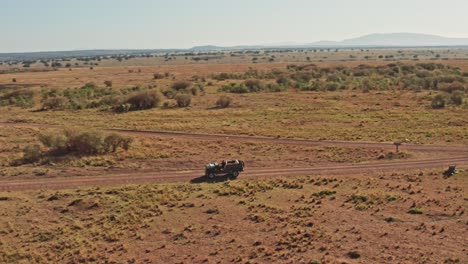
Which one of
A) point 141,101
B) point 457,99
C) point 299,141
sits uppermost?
point 141,101

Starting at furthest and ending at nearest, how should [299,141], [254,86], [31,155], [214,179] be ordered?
[254,86] < [299,141] < [31,155] < [214,179]

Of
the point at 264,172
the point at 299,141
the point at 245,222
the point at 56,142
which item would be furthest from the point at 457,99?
the point at 56,142

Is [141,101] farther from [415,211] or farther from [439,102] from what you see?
[415,211]

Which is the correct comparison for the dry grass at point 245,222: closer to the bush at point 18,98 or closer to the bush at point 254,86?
the bush at point 18,98

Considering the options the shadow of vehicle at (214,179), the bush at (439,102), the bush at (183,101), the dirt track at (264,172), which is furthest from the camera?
the bush at (183,101)

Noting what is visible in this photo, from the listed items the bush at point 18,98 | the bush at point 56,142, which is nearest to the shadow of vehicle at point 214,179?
the bush at point 56,142

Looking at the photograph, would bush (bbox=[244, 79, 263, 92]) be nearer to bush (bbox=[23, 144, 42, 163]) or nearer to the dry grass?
bush (bbox=[23, 144, 42, 163])

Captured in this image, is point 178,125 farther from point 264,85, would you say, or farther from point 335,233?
point 264,85

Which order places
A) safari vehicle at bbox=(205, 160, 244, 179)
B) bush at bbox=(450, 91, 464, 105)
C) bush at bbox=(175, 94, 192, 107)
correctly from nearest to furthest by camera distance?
safari vehicle at bbox=(205, 160, 244, 179) < bush at bbox=(450, 91, 464, 105) < bush at bbox=(175, 94, 192, 107)

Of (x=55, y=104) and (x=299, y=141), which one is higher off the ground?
(x=55, y=104)

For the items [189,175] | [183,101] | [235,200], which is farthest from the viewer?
[183,101]

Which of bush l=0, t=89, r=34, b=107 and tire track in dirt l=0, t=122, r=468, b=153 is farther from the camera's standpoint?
bush l=0, t=89, r=34, b=107

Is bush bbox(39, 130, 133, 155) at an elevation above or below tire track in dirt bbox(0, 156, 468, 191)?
above

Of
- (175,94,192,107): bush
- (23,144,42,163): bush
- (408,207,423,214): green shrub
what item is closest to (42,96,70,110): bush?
(175,94,192,107): bush
